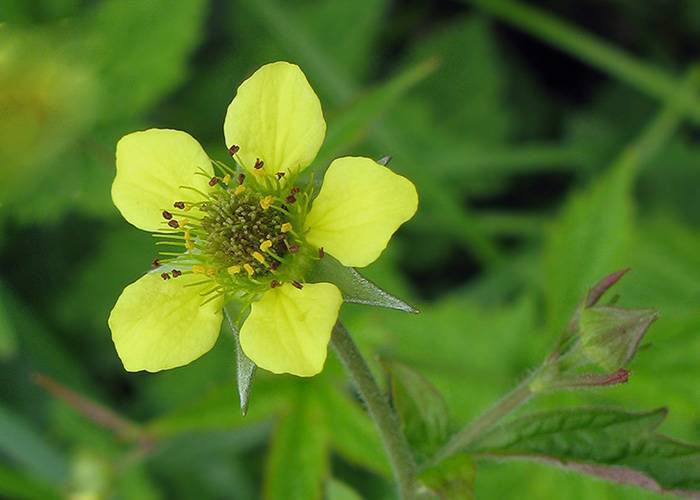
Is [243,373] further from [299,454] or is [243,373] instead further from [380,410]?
[299,454]

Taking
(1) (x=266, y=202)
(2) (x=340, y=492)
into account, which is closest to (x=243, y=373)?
(1) (x=266, y=202)

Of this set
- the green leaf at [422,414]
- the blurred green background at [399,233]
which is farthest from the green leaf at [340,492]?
the green leaf at [422,414]

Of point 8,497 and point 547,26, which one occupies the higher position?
point 547,26

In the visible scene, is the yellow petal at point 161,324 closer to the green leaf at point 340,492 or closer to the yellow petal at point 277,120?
the yellow petal at point 277,120

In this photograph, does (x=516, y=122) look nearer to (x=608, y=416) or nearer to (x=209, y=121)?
(x=209, y=121)

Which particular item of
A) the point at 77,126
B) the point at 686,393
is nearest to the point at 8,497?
the point at 77,126

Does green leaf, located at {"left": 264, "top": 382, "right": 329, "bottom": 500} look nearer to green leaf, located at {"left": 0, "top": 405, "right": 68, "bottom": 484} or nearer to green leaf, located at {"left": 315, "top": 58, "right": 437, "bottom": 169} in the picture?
green leaf, located at {"left": 315, "top": 58, "right": 437, "bottom": 169}

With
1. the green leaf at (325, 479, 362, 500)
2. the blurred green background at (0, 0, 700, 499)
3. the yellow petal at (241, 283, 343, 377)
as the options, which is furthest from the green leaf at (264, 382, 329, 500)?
the yellow petal at (241, 283, 343, 377)
